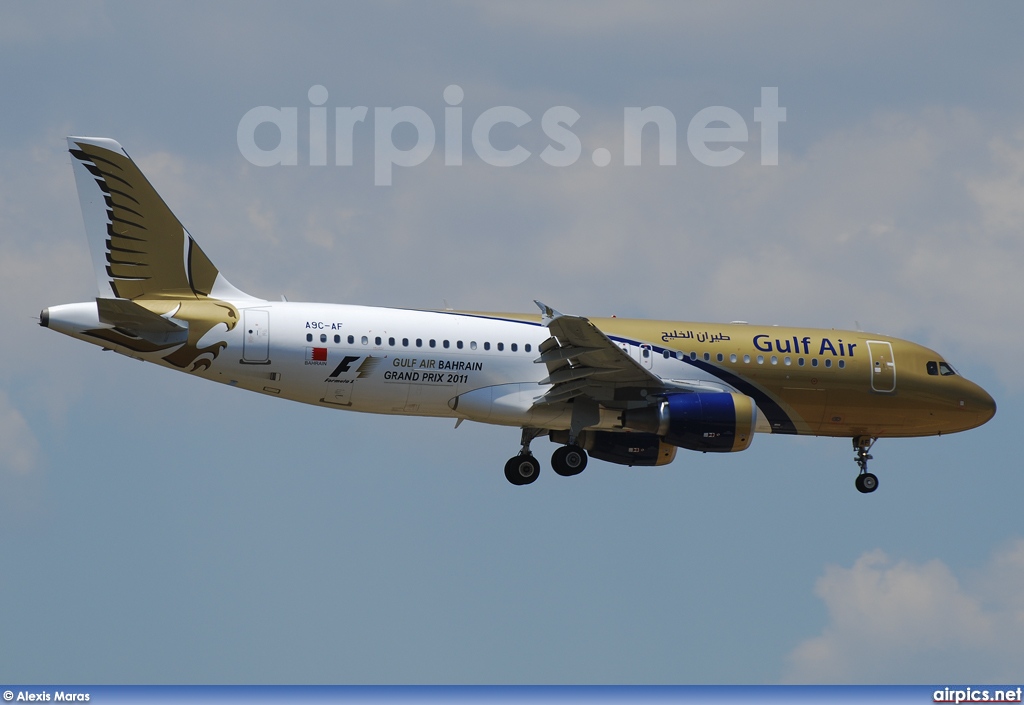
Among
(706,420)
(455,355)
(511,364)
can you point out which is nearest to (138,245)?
(455,355)

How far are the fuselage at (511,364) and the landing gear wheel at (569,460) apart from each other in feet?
6.64

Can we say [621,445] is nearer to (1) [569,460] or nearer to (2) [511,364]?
(1) [569,460]

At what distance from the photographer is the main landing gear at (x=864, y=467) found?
46.2 metres

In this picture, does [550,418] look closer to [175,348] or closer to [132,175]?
[175,348]

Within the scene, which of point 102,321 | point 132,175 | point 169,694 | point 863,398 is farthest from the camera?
point 863,398

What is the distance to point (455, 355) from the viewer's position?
41438mm

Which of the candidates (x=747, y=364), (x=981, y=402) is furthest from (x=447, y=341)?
(x=981, y=402)

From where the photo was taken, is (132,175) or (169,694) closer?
(169,694)

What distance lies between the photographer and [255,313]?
132 ft

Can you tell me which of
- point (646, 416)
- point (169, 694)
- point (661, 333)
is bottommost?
point (169, 694)

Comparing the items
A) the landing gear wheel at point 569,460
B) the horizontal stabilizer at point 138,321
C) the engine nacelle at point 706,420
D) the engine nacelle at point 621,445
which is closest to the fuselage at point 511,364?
the horizontal stabilizer at point 138,321

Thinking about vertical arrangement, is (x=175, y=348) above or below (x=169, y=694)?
above

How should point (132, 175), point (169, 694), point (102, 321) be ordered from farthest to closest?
point (132, 175) < point (102, 321) < point (169, 694)

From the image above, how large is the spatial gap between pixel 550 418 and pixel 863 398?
386 inches
